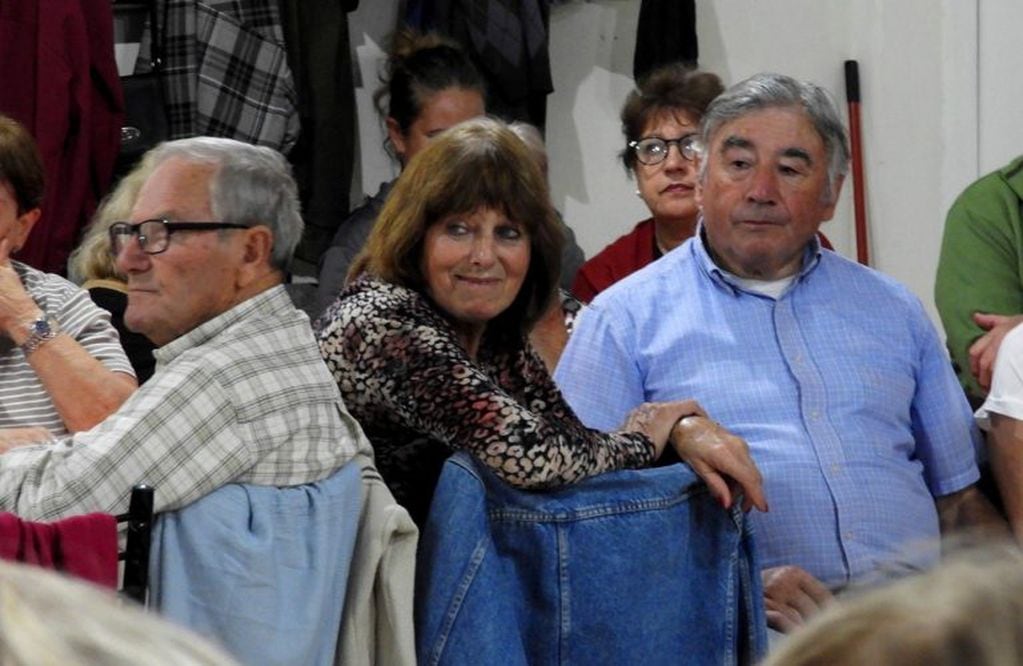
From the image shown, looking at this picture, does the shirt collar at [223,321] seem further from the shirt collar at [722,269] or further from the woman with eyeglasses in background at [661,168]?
the woman with eyeglasses in background at [661,168]

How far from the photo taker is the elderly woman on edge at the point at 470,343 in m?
2.14

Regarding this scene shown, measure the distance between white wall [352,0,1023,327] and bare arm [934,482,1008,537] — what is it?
6.01 feet

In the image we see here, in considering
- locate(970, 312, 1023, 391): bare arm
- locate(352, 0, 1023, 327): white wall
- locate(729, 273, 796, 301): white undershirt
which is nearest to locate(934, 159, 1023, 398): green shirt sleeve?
locate(970, 312, 1023, 391): bare arm

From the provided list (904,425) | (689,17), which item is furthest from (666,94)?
(904,425)

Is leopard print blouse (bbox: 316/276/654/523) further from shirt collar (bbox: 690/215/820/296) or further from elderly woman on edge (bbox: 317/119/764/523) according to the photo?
shirt collar (bbox: 690/215/820/296)

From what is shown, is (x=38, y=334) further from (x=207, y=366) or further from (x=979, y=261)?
(x=979, y=261)

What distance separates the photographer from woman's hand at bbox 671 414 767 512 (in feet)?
7.43

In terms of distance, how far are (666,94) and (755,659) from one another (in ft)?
5.51

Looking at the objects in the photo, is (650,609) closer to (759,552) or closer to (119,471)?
(759,552)

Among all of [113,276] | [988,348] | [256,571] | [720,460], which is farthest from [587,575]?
[113,276]

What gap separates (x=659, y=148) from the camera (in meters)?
3.64

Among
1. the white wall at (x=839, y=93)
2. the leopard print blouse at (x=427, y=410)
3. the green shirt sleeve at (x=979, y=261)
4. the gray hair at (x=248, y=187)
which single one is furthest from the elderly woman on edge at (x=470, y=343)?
the white wall at (x=839, y=93)

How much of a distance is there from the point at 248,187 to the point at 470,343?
0.38 metres

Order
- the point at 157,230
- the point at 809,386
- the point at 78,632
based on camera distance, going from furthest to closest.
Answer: the point at 809,386, the point at 157,230, the point at 78,632
